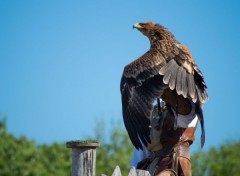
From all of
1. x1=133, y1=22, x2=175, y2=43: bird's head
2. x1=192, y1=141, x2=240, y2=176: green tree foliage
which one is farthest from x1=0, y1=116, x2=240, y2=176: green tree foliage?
x1=133, y1=22, x2=175, y2=43: bird's head

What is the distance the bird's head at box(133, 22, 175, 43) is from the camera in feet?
29.4

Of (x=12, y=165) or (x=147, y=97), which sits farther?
(x=12, y=165)

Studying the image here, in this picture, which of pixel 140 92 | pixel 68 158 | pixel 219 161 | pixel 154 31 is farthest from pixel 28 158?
pixel 140 92

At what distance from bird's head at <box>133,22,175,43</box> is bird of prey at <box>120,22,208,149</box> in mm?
82

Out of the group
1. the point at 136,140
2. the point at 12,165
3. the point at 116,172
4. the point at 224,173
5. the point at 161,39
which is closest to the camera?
the point at 116,172

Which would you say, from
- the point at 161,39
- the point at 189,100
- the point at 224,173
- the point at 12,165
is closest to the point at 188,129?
the point at 189,100

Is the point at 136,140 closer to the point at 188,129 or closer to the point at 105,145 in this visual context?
the point at 188,129

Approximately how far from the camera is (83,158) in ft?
24.5

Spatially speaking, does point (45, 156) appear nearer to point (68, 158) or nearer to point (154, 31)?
point (68, 158)

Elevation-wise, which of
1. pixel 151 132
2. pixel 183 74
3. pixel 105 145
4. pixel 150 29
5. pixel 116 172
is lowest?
pixel 116 172

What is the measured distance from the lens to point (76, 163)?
295 inches

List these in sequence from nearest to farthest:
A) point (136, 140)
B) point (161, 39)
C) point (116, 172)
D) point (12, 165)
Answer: point (116, 172) < point (136, 140) < point (161, 39) < point (12, 165)

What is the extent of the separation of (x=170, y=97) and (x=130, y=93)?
455 mm

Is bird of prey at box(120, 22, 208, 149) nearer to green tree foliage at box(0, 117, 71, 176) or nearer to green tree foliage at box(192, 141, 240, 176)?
green tree foliage at box(192, 141, 240, 176)
